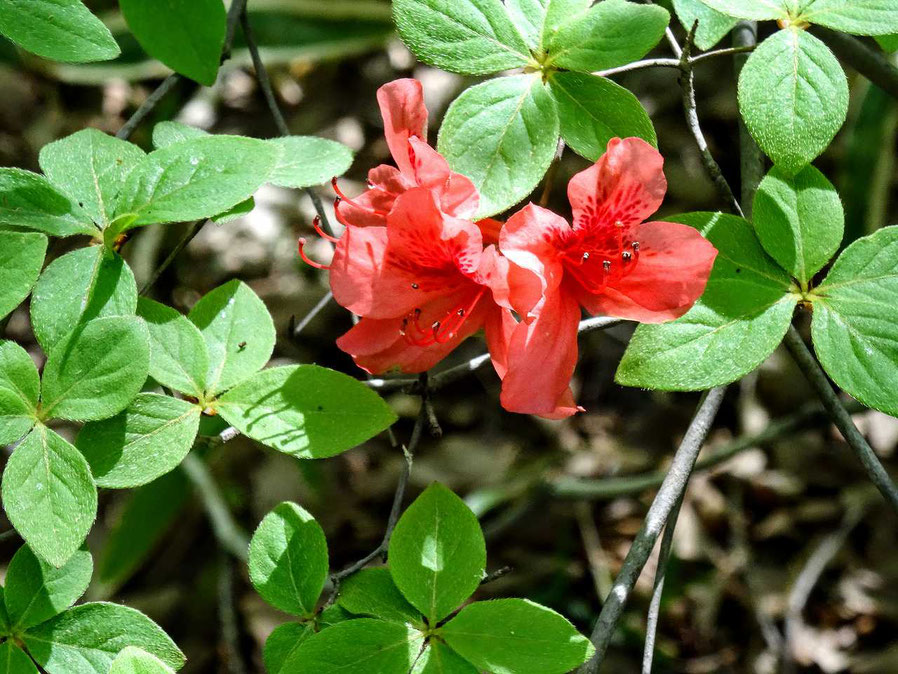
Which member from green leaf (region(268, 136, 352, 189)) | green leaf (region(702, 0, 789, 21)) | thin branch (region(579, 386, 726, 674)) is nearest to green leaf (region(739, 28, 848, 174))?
green leaf (region(702, 0, 789, 21))

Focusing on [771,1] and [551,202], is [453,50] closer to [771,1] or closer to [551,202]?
[771,1]

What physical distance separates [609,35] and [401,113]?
255 millimetres

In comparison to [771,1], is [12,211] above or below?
below

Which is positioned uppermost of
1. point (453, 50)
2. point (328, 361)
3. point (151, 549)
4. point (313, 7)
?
point (453, 50)

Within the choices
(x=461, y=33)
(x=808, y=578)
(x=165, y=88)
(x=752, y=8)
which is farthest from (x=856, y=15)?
(x=808, y=578)

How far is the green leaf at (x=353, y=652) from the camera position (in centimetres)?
92

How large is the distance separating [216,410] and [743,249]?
0.65 meters

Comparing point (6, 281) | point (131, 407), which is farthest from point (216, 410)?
point (6, 281)

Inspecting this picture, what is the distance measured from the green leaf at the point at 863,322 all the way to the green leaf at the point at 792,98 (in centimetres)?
14

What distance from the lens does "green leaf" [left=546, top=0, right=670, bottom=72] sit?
976 mm

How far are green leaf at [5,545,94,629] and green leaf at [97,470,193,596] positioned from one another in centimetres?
136

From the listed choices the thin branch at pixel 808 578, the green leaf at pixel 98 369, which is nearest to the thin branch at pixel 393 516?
the green leaf at pixel 98 369

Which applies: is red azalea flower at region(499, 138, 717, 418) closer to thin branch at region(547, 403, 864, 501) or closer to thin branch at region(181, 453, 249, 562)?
thin branch at region(547, 403, 864, 501)

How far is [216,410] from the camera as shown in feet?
3.34
